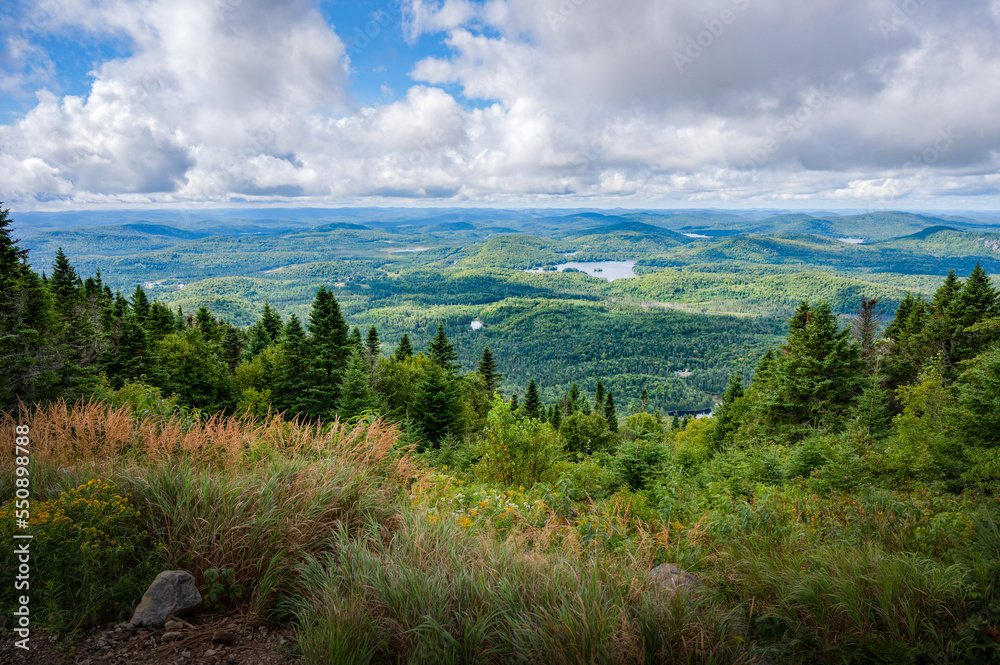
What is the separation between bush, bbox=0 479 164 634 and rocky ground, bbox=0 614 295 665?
0.12m

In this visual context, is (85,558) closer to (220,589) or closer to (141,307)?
(220,589)

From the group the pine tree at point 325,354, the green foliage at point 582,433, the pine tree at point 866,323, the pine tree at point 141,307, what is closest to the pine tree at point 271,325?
the pine tree at point 141,307

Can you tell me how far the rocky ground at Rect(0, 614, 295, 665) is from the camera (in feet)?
8.17

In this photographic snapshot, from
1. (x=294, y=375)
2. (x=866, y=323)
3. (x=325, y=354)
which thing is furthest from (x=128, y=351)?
(x=866, y=323)

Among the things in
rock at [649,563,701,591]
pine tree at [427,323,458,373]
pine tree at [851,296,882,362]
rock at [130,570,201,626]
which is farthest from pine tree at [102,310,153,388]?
pine tree at [851,296,882,362]

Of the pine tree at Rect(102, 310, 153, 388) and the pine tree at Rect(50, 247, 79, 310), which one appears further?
the pine tree at Rect(50, 247, 79, 310)

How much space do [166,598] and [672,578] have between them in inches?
139

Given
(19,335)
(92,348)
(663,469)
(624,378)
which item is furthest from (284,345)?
(624,378)

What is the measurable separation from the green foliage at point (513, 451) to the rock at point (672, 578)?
6.01 metres

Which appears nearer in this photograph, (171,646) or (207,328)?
(171,646)

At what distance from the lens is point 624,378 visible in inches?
7175

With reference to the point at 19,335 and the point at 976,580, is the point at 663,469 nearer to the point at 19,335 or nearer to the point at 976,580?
the point at 976,580

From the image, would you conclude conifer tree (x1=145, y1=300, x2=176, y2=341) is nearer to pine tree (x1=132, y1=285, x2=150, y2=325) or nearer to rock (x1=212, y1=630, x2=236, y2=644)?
pine tree (x1=132, y1=285, x2=150, y2=325)

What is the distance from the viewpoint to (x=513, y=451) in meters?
10.1
